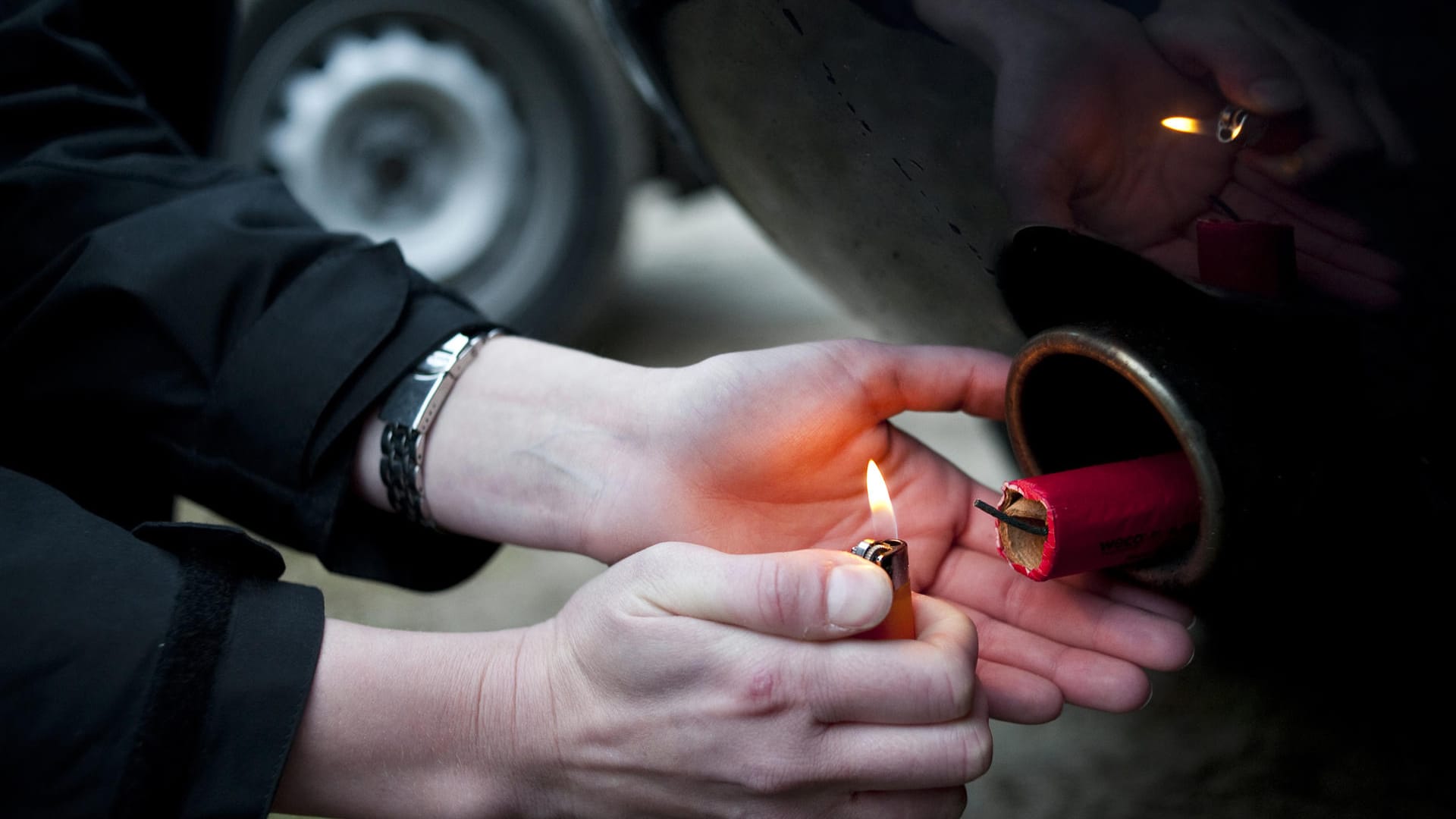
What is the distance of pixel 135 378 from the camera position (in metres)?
0.98

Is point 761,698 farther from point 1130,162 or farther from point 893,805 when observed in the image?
point 1130,162

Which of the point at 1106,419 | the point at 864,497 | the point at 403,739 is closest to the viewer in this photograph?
the point at 403,739

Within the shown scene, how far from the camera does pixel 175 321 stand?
0.96 m

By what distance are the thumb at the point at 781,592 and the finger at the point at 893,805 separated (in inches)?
4.8

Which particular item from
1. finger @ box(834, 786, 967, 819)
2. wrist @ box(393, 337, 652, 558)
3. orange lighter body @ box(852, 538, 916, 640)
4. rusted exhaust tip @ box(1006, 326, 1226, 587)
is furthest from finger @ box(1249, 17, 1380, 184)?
wrist @ box(393, 337, 652, 558)

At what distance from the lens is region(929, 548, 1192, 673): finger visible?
85cm

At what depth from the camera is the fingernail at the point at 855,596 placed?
26.2 inches

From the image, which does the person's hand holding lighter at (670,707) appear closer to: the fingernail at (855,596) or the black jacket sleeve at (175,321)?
the fingernail at (855,596)

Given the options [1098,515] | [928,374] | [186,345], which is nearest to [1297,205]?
[1098,515]

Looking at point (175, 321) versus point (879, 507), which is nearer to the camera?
point (879, 507)

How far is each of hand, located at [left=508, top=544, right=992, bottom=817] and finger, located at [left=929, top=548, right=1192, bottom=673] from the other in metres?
0.16

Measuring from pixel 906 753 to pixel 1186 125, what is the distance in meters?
0.39

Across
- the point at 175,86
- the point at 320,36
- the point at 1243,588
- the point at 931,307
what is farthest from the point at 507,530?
the point at 320,36

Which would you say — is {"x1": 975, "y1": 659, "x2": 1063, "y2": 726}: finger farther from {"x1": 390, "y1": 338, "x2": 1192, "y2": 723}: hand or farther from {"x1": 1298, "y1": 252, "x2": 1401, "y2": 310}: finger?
{"x1": 1298, "y1": 252, "x2": 1401, "y2": 310}: finger
